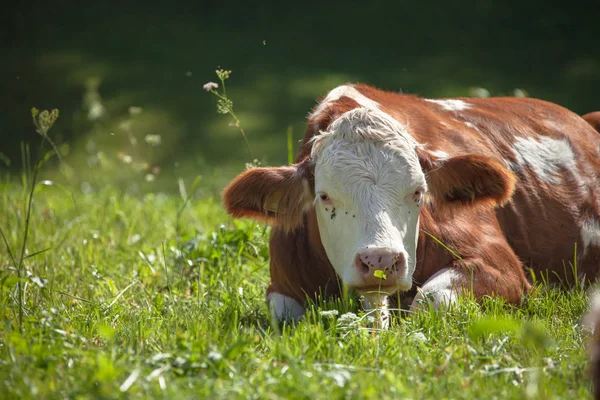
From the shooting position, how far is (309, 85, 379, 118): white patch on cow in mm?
4551

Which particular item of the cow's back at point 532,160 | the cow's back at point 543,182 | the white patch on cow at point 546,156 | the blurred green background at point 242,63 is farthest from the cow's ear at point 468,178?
the blurred green background at point 242,63

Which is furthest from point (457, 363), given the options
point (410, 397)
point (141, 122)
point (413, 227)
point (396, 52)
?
point (396, 52)

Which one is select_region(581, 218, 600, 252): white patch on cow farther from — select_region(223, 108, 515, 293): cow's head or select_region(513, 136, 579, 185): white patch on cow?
select_region(223, 108, 515, 293): cow's head

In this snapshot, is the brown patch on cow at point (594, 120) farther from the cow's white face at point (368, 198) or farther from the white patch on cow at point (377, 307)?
the white patch on cow at point (377, 307)

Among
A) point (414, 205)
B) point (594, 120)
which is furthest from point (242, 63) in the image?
point (414, 205)

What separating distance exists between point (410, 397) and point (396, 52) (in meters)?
10.0

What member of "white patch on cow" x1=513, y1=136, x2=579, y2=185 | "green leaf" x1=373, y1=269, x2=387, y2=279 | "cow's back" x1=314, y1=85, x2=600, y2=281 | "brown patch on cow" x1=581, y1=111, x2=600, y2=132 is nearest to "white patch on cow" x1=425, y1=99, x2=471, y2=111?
"cow's back" x1=314, y1=85, x2=600, y2=281

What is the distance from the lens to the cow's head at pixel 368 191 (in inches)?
143

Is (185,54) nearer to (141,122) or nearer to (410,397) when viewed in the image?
(141,122)

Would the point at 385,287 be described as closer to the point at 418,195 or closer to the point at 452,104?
the point at 418,195

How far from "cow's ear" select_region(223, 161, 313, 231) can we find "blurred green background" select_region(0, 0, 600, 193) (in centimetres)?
483

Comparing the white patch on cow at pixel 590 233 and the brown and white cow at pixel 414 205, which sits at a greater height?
the brown and white cow at pixel 414 205

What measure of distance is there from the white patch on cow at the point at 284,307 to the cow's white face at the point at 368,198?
34cm

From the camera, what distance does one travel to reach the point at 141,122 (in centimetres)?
1080
